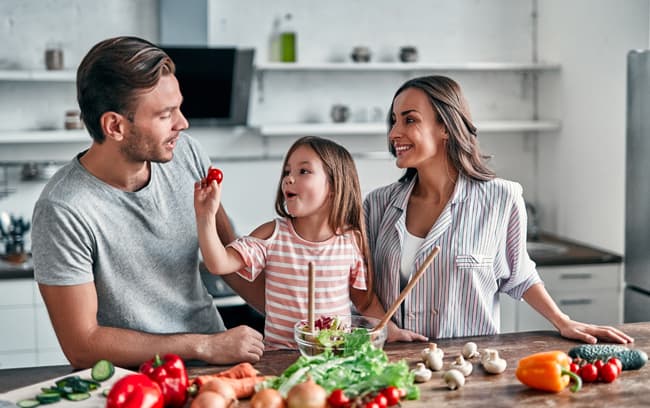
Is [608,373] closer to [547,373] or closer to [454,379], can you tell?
[547,373]

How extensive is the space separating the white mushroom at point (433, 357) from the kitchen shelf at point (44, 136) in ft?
9.33

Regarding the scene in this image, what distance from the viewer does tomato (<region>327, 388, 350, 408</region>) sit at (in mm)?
1535

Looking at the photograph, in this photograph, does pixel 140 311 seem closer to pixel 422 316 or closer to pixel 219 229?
pixel 219 229

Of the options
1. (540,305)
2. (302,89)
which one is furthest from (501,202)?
(302,89)

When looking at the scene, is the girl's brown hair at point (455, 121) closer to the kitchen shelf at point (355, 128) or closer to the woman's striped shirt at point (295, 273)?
the woman's striped shirt at point (295, 273)

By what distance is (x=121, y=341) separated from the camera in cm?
194

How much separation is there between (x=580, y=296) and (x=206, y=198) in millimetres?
2744

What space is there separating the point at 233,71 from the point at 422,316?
7.83ft

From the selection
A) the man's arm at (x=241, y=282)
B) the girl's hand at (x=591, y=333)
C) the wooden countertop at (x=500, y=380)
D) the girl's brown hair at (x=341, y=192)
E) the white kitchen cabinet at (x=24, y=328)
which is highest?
the girl's brown hair at (x=341, y=192)

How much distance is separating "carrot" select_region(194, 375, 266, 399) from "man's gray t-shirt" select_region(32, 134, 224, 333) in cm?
45

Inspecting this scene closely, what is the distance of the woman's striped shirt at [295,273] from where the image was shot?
2146 mm

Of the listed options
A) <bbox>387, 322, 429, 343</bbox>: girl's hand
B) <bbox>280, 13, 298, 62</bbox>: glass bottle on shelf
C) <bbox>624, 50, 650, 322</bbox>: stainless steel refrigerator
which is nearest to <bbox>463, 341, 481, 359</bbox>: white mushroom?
<bbox>387, 322, 429, 343</bbox>: girl's hand

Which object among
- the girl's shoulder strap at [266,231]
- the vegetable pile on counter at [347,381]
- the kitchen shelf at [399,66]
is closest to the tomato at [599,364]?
the vegetable pile on counter at [347,381]

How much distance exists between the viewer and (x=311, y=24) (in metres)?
4.65
